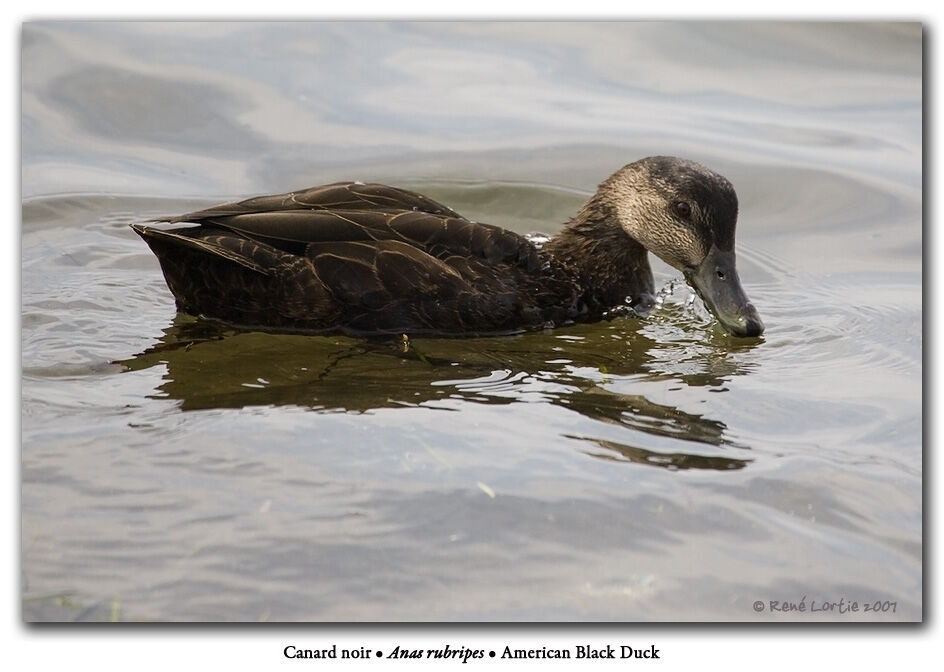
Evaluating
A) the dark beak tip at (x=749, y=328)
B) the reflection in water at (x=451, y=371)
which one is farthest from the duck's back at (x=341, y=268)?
the dark beak tip at (x=749, y=328)

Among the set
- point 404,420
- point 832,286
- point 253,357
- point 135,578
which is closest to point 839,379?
point 832,286

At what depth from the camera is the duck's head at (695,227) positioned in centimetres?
789

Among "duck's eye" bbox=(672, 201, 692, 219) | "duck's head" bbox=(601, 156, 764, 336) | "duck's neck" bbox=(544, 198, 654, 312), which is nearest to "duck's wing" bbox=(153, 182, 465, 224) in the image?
"duck's neck" bbox=(544, 198, 654, 312)

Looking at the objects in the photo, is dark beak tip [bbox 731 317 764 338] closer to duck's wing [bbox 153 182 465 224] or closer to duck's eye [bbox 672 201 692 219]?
duck's eye [bbox 672 201 692 219]

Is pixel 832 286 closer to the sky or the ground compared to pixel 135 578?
closer to the sky

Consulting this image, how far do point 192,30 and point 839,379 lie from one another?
7.47 metres

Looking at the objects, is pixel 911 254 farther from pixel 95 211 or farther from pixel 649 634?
pixel 95 211

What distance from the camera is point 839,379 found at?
7.27 meters

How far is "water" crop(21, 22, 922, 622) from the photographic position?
5211mm

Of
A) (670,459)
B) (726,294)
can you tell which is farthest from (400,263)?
(670,459)

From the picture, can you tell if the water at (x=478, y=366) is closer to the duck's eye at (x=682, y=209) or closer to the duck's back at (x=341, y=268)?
the duck's back at (x=341, y=268)

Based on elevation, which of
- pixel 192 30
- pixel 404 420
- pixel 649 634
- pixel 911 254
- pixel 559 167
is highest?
pixel 192 30

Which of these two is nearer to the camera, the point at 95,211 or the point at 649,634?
the point at 649,634

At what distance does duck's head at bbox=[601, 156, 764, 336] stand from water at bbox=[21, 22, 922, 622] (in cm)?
28
